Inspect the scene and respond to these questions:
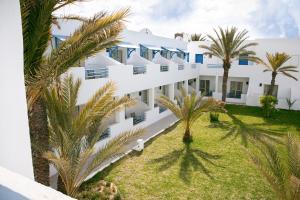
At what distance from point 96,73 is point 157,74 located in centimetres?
779

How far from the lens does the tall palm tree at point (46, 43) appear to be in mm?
6090

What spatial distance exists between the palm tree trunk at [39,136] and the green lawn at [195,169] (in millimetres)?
2851

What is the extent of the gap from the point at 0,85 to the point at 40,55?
389cm

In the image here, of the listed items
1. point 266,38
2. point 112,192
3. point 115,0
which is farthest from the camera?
point 266,38

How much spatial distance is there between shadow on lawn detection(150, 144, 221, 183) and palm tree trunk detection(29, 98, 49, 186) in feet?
20.4

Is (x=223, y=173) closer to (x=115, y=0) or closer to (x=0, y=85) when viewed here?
(x=115, y=0)

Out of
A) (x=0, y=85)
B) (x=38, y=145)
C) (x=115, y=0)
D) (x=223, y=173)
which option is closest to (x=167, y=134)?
(x=223, y=173)

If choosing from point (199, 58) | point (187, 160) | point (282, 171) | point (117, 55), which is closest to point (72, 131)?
point (282, 171)

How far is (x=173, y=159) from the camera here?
45.4 feet

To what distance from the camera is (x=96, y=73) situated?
48.7 ft

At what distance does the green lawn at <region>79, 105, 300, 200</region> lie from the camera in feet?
34.4

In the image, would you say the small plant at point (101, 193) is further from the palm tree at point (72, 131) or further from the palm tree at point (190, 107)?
the palm tree at point (190, 107)

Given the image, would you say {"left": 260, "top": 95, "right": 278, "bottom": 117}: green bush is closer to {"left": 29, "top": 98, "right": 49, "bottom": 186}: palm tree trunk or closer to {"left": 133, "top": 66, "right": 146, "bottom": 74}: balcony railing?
{"left": 133, "top": 66, "right": 146, "bottom": 74}: balcony railing

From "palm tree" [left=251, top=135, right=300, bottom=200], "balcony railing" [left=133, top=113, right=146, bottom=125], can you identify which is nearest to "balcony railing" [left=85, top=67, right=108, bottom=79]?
"balcony railing" [left=133, top=113, right=146, bottom=125]
